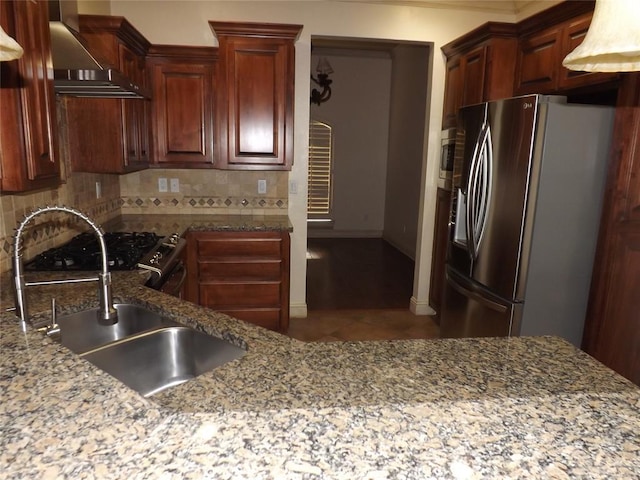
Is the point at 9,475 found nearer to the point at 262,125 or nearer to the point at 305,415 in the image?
the point at 305,415

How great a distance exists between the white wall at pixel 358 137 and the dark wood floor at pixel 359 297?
90 cm

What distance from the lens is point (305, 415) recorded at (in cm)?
79

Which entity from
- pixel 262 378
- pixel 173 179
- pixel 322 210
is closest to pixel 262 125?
pixel 173 179

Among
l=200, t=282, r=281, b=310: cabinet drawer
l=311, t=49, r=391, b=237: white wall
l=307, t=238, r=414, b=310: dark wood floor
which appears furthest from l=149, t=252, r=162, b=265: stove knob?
l=311, t=49, r=391, b=237: white wall

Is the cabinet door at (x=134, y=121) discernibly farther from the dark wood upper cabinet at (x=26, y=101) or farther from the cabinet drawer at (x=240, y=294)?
the dark wood upper cabinet at (x=26, y=101)

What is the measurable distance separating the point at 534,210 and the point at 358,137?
5.35 m

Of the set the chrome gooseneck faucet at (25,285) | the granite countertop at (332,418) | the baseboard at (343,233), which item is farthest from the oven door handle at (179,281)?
the baseboard at (343,233)

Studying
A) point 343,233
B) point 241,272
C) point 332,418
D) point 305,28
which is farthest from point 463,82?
point 343,233

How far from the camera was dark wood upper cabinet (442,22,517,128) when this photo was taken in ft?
10.0

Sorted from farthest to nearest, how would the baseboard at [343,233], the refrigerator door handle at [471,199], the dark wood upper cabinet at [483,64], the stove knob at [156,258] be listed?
the baseboard at [343,233]
the dark wood upper cabinet at [483,64]
the refrigerator door handle at [471,199]
the stove knob at [156,258]

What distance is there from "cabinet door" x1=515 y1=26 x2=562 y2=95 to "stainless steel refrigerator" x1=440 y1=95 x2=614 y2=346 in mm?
424

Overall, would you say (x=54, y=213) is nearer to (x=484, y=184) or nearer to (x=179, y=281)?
(x=179, y=281)

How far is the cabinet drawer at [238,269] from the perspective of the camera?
130 inches

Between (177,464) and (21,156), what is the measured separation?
1401 millimetres
